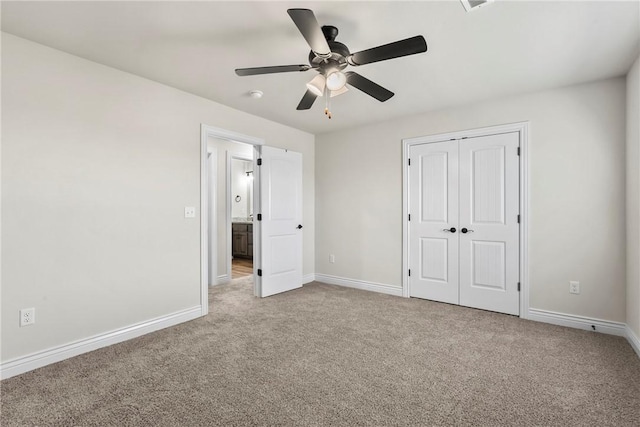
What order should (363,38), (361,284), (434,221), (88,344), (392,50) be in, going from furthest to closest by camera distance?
(361,284) < (434,221) < (88,344) < (363,38) < (392,50)

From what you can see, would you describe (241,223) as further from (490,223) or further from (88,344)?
(490,223)

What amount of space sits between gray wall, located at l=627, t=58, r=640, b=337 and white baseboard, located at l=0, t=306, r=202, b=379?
4124mm

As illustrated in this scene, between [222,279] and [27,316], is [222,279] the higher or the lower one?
the lower one

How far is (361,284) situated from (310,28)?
3.67 meters

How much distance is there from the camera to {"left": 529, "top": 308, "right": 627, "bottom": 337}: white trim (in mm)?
2926

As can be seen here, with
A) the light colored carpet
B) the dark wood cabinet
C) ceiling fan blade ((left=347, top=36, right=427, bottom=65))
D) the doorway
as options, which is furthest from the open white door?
the dark wood cabinet

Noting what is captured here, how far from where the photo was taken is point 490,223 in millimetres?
3584

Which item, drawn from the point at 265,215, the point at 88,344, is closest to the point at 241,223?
the point at 265,215

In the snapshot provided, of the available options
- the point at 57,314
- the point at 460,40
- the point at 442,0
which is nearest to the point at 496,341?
the point at 460,40

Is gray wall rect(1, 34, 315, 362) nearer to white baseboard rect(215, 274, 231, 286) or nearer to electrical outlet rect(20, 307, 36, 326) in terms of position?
electrical outlet rect(20, 307, 36, 326)

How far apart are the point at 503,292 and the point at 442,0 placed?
3023 mm

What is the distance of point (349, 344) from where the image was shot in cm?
272

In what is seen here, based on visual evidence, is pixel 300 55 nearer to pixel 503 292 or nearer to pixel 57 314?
pixel 57 314

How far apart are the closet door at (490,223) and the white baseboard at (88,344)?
10.6ft
